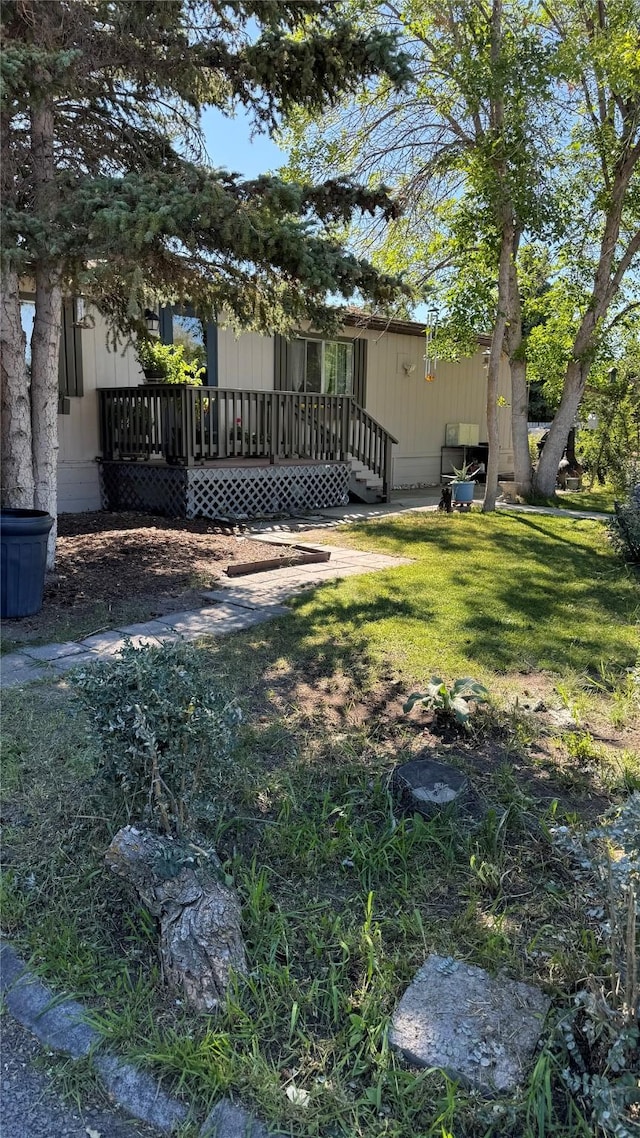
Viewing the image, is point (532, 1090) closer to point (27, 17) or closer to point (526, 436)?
point (27, 17)

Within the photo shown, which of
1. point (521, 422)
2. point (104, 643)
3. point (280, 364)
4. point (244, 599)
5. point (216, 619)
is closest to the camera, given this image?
point (104, 643)

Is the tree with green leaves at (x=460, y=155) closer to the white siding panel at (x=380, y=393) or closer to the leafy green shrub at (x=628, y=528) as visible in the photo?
the white siding panel at (x=380, y=393)

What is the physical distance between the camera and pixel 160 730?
2.19 meters

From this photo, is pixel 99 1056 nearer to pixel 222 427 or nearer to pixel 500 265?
pixel 222 427

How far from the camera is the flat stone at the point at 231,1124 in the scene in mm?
1541

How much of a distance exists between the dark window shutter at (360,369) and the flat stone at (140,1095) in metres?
12.9

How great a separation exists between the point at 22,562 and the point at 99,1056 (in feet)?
12.1

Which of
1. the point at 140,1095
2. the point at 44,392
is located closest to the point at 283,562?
the point at 44,392

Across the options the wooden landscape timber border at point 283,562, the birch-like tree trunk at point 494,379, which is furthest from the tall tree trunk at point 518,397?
the wooden landscape timber border at point 283,562

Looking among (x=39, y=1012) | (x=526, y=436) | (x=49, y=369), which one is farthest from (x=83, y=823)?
(x=526, y=436)

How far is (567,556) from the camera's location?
7598 millimetres

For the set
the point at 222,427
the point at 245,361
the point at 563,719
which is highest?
the point at 245,361

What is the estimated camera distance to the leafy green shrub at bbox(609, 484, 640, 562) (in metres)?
6.78

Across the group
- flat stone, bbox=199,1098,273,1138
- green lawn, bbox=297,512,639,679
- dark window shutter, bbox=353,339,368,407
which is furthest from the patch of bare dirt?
dark window shutter, bbox=353,339,368,407
